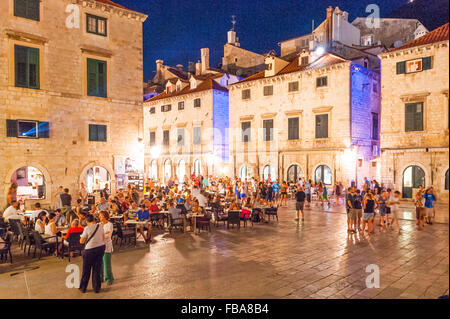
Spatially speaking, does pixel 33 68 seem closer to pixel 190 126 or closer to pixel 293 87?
pixel 293 87

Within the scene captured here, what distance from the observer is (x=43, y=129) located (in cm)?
1656

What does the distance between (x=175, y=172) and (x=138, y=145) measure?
16.2 meters

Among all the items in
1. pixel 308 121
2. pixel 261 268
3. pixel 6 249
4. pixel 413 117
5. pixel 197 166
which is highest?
pixel 308 121

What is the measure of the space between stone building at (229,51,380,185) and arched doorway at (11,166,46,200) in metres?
15.8

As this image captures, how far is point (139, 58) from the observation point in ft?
66.2

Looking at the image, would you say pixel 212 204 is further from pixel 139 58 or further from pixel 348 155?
pixel 348 155

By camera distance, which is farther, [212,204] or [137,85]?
[137,85]

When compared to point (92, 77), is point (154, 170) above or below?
below

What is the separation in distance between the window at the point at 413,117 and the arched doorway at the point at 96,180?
706 inches

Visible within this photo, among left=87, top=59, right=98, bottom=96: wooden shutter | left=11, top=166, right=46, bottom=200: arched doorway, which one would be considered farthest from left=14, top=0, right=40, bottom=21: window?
left=11, top=166, right=46, bottom=200: arched doorway

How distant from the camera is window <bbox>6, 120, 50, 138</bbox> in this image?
51.2 feet

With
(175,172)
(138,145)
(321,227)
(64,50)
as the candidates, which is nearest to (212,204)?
(321,227)

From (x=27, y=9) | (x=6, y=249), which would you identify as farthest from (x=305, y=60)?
(x=6, y=249)

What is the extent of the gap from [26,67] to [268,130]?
1900 centimetres
